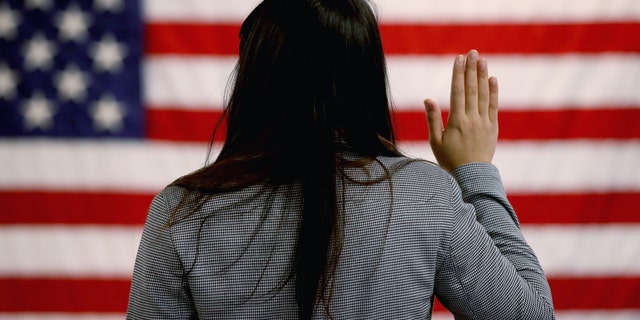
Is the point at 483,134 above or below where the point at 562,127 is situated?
above

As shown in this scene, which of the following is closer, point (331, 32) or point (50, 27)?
point (331, 32)

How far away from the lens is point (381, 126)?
2.25 feet

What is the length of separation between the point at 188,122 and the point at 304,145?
1.18 meters

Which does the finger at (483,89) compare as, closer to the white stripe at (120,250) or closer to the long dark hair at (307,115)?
the long dark hair at (307,115)

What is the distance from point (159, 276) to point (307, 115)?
21cm

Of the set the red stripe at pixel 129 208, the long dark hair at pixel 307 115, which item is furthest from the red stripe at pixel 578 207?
the long dark hair at pixel 307 115

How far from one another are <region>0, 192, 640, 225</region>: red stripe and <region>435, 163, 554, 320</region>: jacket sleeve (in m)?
1.12

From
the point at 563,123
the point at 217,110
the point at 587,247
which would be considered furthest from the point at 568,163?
the point at 217,110

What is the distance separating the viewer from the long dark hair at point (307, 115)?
2.10 feet

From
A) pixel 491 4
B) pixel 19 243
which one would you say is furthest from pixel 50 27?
pixel 491 4

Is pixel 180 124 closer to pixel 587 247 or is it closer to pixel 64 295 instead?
pixel 64 295

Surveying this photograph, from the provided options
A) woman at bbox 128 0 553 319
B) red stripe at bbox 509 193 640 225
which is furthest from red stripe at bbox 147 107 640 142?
woman at bbox 128 0 553 319

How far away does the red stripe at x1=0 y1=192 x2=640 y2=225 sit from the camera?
1784mm

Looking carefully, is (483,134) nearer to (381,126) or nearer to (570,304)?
(381,126)
